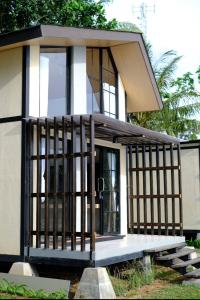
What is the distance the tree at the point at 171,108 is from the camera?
22.5 m

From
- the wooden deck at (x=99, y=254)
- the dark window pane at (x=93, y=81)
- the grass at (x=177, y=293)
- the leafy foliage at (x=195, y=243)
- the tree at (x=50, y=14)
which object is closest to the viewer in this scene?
the grass at (x=177, y=293)

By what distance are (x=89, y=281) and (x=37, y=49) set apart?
5.04 metres

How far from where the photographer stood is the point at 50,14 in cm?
2050

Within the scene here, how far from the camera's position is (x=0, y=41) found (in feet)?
33.3

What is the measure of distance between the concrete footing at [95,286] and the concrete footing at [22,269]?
4.79ft

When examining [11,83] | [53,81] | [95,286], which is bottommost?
[95,286]

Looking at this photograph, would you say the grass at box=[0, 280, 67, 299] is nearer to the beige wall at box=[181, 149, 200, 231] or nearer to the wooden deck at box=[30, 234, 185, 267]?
the wooden deck at box=[30, 234, 185, 267]

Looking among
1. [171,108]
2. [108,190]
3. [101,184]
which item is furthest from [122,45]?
[171,108]

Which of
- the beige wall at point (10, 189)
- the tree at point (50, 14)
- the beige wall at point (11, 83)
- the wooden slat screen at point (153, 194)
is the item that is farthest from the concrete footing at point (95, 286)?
the tree at point (50, 14)

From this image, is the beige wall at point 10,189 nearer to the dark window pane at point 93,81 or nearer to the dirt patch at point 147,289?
the dark window pane at point 93,81

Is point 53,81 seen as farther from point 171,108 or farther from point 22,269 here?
point 171,108

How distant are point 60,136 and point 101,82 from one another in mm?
2279

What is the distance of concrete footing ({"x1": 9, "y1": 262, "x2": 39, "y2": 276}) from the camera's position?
930cm

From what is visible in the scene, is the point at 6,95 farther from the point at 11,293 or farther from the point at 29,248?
the point at 11,293
